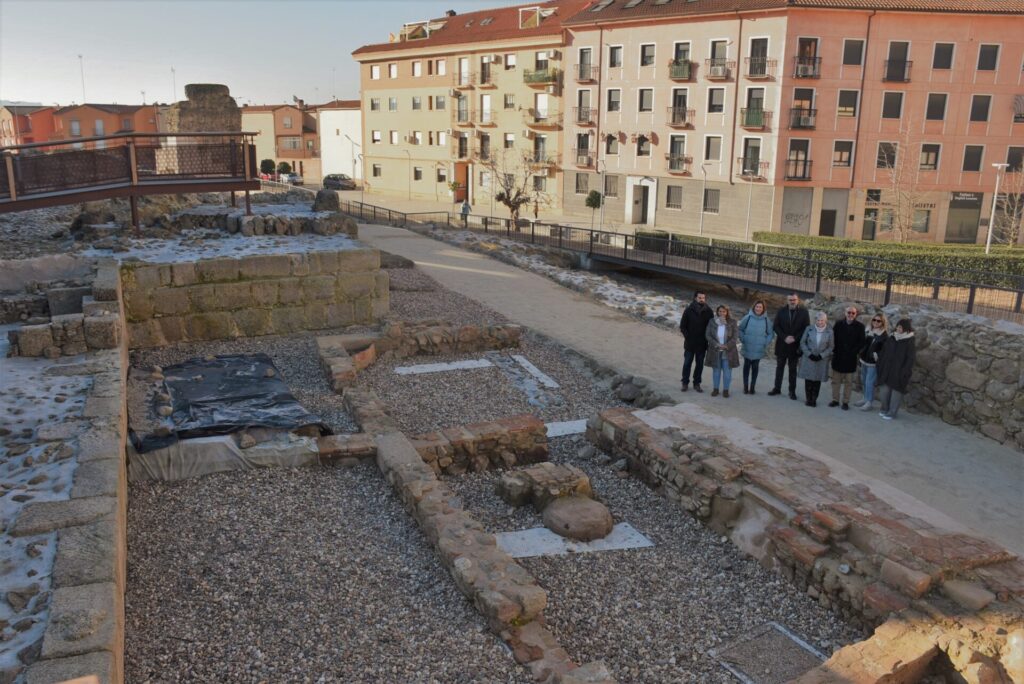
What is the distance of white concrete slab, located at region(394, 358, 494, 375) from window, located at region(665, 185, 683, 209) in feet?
90.9

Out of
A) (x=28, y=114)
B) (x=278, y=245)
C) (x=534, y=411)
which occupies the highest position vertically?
(x=28, y=114)

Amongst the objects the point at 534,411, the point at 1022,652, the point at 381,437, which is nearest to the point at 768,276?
the point at 534,411

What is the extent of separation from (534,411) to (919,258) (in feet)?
62.6

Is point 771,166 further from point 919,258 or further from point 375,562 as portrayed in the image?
point 375,562

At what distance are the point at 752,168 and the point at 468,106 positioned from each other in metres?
19.8

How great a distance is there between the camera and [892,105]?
3419 cm

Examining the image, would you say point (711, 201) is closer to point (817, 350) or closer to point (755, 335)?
point (755, 335)

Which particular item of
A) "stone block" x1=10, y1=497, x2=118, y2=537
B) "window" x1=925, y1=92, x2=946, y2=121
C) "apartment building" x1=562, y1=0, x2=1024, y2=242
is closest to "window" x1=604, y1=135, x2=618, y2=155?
"apartment building" x1=562, y1=0, x2=1024, y2=242

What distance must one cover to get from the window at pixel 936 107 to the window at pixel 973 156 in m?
1.81

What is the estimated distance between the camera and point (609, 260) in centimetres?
2570

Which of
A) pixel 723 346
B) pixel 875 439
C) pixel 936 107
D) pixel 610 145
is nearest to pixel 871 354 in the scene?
pixel 875 439

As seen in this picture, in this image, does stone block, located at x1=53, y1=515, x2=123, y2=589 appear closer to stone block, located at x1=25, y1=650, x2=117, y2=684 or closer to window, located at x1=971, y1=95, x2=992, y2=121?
stone block, located at x1=25, y1=650, x2=117, y2=684

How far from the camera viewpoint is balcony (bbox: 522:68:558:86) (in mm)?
42500

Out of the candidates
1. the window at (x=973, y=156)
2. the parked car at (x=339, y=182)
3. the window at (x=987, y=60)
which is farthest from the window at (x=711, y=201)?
the parked car at (x=339, y=182)
